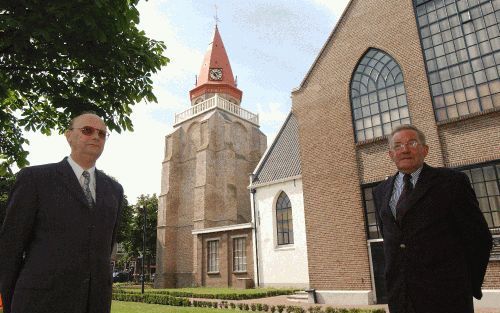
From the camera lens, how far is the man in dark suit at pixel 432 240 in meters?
2.56

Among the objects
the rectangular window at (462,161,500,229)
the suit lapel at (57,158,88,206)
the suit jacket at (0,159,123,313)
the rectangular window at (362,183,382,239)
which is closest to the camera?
the suit jacket at (0,159,123,313)

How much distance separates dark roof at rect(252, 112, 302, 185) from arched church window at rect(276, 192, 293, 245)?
4.92 feet

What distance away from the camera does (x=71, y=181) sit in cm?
254

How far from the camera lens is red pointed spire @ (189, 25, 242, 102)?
38156 millimetres

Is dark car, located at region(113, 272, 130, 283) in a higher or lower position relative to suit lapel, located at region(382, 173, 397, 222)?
lower

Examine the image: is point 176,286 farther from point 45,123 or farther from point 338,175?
point 45,123

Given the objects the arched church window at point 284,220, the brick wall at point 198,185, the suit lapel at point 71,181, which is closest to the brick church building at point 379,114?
the arched church window at point 284,220

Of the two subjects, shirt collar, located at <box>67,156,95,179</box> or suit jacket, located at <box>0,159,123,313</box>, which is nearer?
suit jacket, located at <box>0,159,123,313</box>

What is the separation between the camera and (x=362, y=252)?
42.0 ft

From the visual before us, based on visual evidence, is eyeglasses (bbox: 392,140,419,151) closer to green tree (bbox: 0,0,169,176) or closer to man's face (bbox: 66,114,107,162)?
man's face (bbox: 66,114,107,162)

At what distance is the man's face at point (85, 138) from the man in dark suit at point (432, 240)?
2431mm

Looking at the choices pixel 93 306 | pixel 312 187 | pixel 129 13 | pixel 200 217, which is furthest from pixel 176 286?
pixel 93 306

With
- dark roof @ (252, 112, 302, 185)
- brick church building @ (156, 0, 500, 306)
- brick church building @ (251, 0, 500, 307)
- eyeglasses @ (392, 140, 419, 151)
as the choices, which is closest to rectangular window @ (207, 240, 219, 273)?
dark roof @ (252, 112, 302, 185)

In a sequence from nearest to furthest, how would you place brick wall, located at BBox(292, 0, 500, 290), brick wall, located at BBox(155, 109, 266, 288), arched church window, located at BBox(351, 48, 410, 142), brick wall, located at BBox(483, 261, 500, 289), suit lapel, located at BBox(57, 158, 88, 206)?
1. suit lapel, located at BBox(57, 158, 88, 206)
2. brick wall, located at BBox(483, 261, 500, 289)
3. brick wall, located at BBox(292, 0, 500, 290)
4. arched church window, located at BBox(351, 48, 410, 142)
5. brick wall, located at BBox(155, 109, 266, 288)
